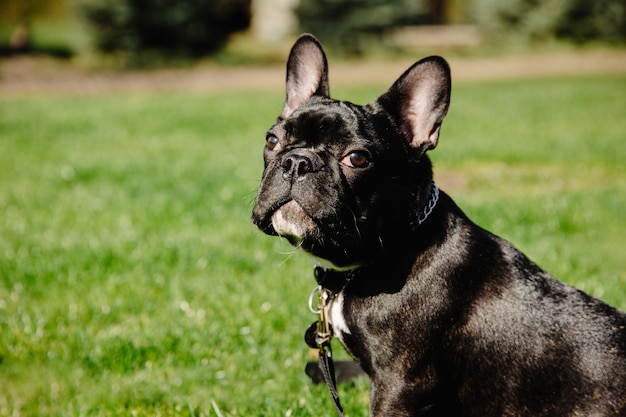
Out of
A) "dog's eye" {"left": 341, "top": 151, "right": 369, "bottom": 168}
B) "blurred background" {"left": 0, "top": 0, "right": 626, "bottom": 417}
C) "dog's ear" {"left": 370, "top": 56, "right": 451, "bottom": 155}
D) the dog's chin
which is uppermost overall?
"dog's ear" {"left": 370, "top": 56, "right": 451, "bottom": 155}

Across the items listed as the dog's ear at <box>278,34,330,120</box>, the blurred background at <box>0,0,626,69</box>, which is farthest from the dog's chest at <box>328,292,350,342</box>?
the blurred background at <box>0,0,626,69</box>

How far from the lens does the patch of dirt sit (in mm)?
18953

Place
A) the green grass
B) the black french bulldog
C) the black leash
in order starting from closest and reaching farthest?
the black french bulldog < the black leash < the green grass

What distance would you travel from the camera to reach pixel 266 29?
30.1 m

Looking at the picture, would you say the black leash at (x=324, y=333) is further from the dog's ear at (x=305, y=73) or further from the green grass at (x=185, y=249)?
the dog's ear at (x=305, y=73)

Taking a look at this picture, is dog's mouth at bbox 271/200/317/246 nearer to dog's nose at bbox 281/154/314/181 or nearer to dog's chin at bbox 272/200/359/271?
dog's chin at bbox 272/200/359/271

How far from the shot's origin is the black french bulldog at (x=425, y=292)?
2.95m

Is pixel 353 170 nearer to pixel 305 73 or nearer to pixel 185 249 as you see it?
pixel 305 73

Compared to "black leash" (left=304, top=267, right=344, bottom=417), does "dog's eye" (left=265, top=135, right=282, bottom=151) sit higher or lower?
higher

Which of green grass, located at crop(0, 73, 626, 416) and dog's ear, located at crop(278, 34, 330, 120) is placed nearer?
dog's ear, located at crop(278, 34, 330, 120)

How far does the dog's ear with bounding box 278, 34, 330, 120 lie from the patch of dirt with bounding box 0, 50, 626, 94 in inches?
585

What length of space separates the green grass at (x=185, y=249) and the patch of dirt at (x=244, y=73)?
6339 mm

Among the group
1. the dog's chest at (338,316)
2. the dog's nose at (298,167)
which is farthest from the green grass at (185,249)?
the dog's nose at (298,167)

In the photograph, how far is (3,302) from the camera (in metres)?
5.02
